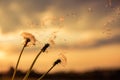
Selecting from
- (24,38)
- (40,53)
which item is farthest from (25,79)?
(24,38)

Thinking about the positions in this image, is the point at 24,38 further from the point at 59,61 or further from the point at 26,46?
the point at 59,61

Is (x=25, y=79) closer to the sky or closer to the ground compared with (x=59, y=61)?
closer to the ground

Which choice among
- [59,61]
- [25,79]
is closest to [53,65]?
[59,61]

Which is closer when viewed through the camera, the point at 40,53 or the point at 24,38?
the point at 40,53

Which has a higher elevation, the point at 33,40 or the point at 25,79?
the point at 33,40

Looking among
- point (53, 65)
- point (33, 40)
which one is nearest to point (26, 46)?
point (33, 40)

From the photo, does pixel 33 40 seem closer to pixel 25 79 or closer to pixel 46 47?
pixel 46 47

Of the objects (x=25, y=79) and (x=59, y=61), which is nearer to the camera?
(x=25, y=79)

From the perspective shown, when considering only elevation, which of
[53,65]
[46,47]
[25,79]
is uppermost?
[46,47]
